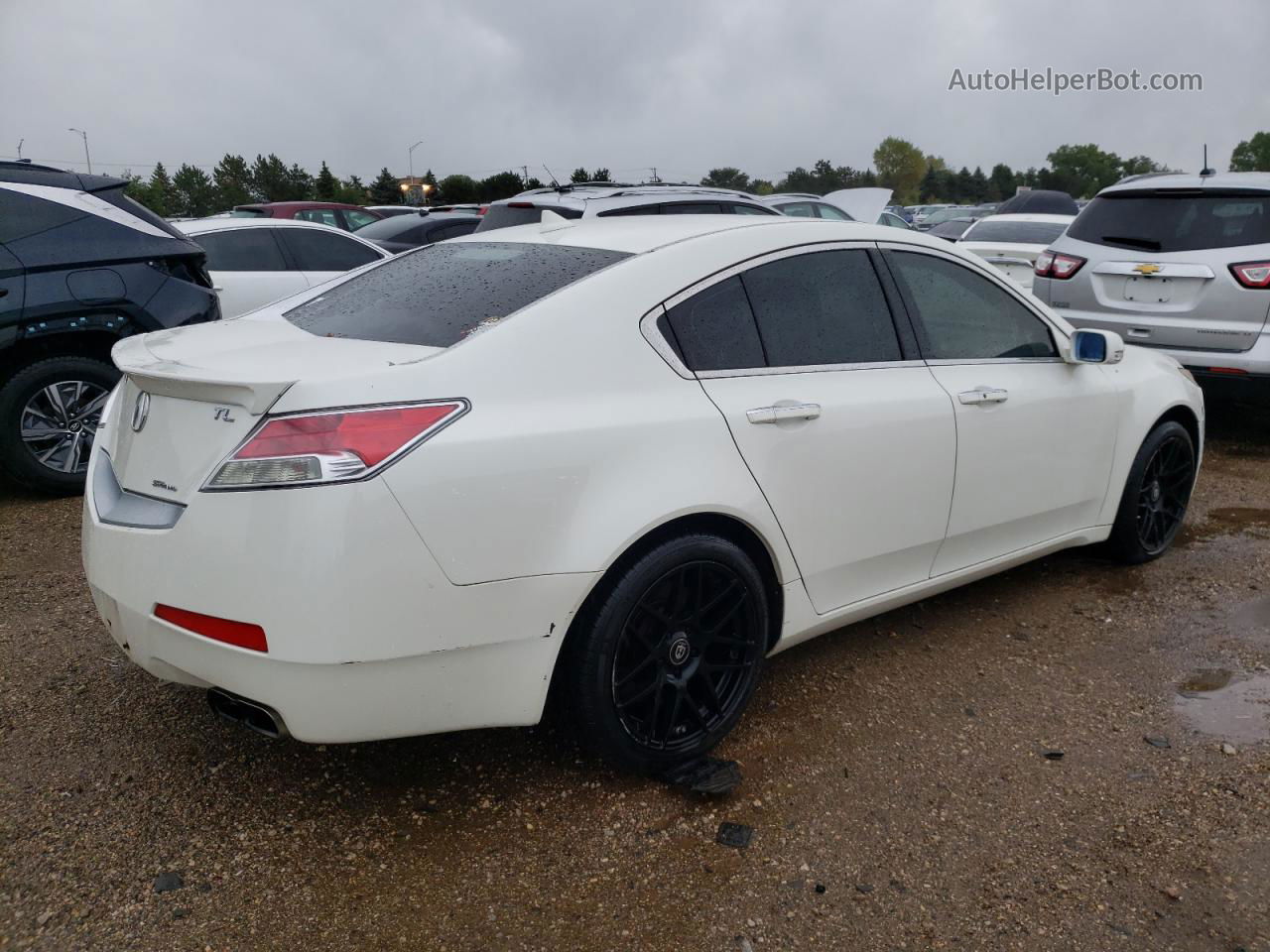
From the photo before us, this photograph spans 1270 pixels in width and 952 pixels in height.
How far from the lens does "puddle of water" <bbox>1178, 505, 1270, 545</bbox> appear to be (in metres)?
5.12

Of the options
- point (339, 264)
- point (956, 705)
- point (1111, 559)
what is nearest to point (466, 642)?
point (956, 705)

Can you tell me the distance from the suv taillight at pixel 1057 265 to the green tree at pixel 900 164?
139 m

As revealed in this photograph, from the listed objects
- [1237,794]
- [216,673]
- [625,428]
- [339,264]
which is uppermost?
[339,264]

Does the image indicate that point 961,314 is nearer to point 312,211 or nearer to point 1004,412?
point 1004,412

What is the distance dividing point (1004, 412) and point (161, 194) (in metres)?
60.5

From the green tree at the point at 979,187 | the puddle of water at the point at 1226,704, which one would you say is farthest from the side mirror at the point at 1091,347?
the green tree at the point at 979,187

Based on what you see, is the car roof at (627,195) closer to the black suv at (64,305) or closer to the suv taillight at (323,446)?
the black suv at (64,305)

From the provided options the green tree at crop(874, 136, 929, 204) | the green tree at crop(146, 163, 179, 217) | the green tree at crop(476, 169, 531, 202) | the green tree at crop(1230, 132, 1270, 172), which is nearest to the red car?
the green tree at crop(476, 169, 531, 202)

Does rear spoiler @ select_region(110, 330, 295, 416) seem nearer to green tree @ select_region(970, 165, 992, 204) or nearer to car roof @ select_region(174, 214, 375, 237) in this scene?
car roof @ select_region(174, 214, 375, 237)

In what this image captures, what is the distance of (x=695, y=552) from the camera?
106 inches

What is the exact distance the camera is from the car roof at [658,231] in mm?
3062

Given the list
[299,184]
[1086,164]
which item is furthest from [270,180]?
[1086,164]

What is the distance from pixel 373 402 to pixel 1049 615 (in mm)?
2990

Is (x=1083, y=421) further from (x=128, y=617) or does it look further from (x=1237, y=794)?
(x=128, y=617)
